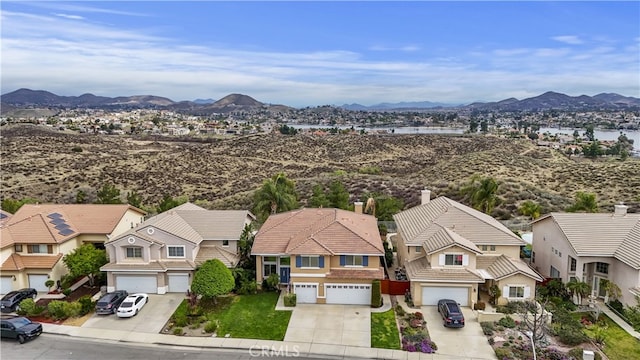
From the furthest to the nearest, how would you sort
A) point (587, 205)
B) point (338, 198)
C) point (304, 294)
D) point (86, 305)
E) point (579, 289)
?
point (338, 198) < point (587, 205) < point (304, 294) < point (579, 289) < point (86, 305)

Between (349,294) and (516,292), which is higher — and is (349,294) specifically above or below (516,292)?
A: below

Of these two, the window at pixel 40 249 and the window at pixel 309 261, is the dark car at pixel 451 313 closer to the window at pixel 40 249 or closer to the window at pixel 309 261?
the window at pixel 309 261

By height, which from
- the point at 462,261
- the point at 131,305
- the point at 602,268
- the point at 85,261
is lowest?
the point at 131,305

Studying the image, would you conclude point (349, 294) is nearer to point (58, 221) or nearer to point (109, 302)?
point (109, 302)

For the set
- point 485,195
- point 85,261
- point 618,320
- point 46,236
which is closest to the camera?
point 618,320

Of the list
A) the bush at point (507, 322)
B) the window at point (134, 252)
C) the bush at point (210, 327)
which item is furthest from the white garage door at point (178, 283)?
the bush at point (507, 322)

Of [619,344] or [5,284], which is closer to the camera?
[619,344]

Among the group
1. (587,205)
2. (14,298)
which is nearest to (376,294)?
(14,298)

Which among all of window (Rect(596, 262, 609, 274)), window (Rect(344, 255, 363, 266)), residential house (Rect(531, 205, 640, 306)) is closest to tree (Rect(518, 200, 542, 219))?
residential house (Rect(531, 205, 640, 306))
